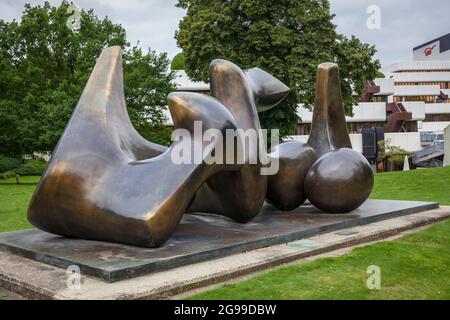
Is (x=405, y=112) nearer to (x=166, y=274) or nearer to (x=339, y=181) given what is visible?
(x=339, y=181)

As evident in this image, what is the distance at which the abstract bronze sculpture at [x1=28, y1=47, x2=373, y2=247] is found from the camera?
639cm

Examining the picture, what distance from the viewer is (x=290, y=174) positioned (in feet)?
30.3

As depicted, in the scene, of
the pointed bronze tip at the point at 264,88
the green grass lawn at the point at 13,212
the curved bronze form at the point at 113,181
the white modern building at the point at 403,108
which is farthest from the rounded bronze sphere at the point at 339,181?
the white modern building at the point at 403,108

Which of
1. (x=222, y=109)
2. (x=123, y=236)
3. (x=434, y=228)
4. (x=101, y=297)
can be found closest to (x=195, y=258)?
(x=123, y=236)

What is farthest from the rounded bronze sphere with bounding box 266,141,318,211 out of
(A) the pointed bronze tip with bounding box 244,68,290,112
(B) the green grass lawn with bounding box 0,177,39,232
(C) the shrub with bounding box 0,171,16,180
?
(C) the shrub with bounding box 0,171,16,180

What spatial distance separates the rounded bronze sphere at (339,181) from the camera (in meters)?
8.86

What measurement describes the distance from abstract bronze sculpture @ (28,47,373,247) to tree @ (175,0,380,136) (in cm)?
1447

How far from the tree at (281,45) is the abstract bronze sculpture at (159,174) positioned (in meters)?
14.5

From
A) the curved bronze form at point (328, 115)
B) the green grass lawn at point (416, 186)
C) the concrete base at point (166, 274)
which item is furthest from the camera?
the green grass lawn at point (416, 186)

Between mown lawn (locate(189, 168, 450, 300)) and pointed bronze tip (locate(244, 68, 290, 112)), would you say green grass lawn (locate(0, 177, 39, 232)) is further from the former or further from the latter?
mown lawn (locate(189, 168, 450, 300))

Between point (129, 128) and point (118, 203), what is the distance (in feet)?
5.95

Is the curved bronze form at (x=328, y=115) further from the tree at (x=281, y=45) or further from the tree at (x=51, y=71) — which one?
the tree at (x=51, y=71)

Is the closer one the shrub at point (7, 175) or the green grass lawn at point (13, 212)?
the green grass lawn at point (13, 212)

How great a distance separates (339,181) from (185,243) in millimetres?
3391
